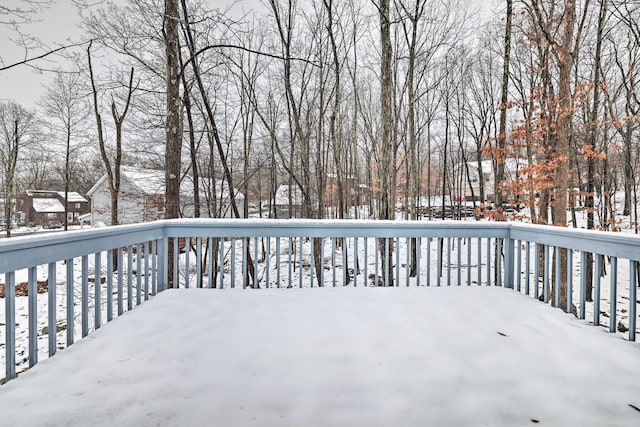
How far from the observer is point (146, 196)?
7.35 metres

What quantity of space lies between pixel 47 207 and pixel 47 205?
0.09 meters

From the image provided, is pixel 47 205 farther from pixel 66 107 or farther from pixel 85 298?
pixel 85 298

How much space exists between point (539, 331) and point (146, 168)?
341 inches

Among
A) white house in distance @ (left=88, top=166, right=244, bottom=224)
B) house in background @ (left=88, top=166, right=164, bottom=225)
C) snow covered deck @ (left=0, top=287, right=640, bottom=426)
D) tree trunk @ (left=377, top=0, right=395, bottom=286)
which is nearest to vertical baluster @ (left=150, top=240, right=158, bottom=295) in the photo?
snow covered deck @ (left=0, top=287, right=640, bottom=426)

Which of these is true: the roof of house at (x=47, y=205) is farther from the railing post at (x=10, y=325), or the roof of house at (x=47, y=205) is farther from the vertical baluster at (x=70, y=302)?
the railing post at (x=10, y=325)

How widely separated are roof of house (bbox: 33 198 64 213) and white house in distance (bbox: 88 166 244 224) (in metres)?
1.60

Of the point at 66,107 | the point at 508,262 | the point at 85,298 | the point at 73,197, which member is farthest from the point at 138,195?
the point at 508,262

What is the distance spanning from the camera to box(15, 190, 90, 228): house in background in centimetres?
1294

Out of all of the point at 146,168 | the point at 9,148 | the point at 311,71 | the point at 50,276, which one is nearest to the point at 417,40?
the point at 311,71

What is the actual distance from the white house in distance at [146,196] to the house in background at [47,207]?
0.77 metres

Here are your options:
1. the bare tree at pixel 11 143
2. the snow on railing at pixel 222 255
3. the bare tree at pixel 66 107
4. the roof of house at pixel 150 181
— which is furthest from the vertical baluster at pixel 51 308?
the bare tree at pixel 11 143

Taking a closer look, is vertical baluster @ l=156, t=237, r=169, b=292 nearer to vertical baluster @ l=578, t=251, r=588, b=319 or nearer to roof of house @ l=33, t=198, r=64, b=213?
vertical baluster @ l=578, t=251, r=588, b=319

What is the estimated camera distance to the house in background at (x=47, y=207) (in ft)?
42.5

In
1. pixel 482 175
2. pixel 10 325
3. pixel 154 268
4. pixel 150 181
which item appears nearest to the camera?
pixel 10 325
